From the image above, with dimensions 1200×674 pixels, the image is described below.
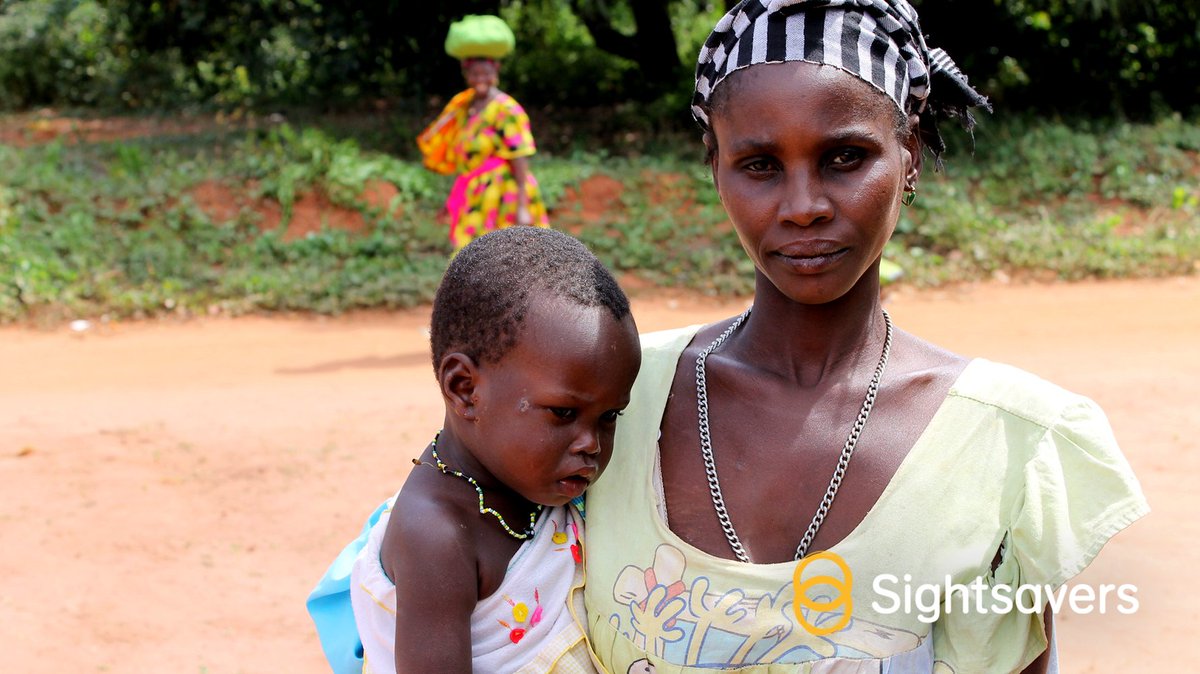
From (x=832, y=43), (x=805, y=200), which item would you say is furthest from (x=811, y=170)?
(x=832, y=43)

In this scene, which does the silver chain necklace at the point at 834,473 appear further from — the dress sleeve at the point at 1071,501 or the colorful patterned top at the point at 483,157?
the colorful patterned top at the point at 483,157

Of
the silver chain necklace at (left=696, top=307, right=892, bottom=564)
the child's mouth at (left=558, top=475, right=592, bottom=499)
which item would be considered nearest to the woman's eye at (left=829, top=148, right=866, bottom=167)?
the silver chain necklace at (left=696, top=307, right=892, bottom=564)

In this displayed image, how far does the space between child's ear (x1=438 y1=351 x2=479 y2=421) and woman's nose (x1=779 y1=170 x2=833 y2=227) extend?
538 mm

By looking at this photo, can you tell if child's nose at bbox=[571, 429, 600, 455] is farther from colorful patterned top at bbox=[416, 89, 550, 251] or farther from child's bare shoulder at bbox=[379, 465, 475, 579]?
colorful patterned top at bbox=[416, 89, 550, 251]

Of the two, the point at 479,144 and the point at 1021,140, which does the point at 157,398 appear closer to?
the point at 479,144

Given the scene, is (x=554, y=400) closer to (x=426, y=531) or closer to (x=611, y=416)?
(x=611, y=416)

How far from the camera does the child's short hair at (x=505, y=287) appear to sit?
1.84 metres

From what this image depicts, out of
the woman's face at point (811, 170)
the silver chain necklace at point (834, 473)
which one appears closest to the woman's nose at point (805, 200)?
the woman's face at point (811, 170)

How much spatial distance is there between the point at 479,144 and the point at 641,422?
5.26 m

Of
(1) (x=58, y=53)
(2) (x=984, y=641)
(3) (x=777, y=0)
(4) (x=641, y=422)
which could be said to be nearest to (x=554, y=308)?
(4) (x=641, y=422)

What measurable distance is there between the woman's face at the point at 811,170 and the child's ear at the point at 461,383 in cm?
48

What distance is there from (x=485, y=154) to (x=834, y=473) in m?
5.47

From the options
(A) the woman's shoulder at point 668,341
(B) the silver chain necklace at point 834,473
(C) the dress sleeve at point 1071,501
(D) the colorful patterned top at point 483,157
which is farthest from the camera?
(D) the colorful patterned top at point 483,157

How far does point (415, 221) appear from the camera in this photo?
9.40 m
